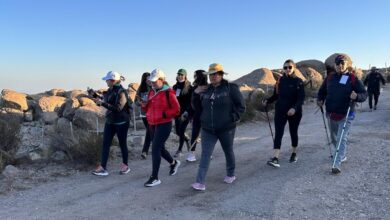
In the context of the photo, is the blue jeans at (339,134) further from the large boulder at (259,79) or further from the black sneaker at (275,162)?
the large boulder at (259,79)

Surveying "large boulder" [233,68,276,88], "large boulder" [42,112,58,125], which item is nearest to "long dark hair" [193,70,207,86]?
"large boulder" [42,112,58,125]

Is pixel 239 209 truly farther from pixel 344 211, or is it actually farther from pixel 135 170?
pixel 135 170

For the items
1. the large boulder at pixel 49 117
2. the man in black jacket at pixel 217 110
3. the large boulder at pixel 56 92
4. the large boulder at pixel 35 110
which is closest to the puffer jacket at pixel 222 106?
the man in black jacket at pixel 217 110

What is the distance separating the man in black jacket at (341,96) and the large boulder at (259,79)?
18.6 metres

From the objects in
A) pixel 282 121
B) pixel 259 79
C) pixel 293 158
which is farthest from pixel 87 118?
pixel 259 79

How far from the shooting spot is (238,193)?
6.51m

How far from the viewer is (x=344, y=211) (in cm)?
559

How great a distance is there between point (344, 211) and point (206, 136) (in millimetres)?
2326

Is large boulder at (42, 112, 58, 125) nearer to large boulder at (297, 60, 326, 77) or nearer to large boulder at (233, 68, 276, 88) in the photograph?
large boulder at (233, 68, 276, 88)

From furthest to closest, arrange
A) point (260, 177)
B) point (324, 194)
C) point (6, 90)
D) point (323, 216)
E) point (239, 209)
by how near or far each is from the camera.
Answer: point (6, 90) → point (260, 177) → point (324, 194) → point (239, 209) → point (323, 216)

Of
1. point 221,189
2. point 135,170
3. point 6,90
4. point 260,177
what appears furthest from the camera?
point 6,90

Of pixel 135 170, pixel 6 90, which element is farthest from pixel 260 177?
pixel 6 90

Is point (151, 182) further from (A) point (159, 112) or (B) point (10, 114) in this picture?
(B) point (10, 114)

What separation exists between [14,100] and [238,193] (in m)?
18.5
